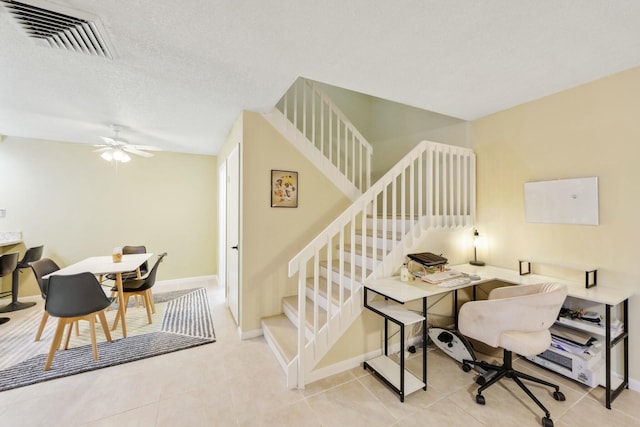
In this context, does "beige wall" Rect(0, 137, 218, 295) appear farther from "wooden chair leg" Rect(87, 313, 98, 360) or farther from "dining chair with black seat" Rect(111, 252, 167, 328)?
"wooden chair leg" Rect(87, 313, 98, 360)

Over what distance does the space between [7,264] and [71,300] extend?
201cm

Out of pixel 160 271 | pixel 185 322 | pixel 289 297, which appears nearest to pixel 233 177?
pixel 289 297

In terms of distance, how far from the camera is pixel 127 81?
2.17m

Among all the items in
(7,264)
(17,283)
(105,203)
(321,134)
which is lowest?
(17,283)

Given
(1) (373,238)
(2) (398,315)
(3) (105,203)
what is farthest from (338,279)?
(3) (105,203)

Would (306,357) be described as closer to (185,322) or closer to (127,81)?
(185,322)

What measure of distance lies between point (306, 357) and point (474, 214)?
253 cm

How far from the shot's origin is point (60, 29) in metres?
1.53

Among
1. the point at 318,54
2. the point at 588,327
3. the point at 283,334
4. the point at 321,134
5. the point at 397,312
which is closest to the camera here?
the point at 318,54

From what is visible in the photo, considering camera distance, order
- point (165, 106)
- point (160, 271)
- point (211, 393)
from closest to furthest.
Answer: point (211, 393), point (165, 106), point (160, 271)

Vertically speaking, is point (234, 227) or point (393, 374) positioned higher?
point (234, 227)

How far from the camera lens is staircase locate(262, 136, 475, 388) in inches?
80.0

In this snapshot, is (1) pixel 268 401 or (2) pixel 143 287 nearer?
(1) pixel 268 401

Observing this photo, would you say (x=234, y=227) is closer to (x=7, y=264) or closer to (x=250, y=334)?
(x=250, y=334)
